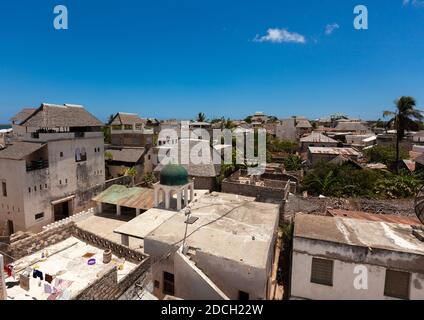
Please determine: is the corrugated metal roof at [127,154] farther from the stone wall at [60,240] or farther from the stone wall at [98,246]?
the stone wall at [98,246]

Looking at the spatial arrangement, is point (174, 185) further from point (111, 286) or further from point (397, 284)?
point (397, 284)

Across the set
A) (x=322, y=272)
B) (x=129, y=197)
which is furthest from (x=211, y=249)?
(x=129, y=197)

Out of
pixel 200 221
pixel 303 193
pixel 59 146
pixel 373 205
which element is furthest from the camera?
pixel 303 193

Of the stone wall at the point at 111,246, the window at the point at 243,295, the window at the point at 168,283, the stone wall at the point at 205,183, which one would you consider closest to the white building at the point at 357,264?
the window at the point at 243,295

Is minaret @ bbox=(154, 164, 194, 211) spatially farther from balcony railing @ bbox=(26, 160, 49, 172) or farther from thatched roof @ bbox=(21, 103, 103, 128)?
thatched roof @ bbox=(21, 103, 103, 128)

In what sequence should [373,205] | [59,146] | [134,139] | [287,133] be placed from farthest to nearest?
1. [287,133]
2. [134,139]
3. [59,146]
4. [373,205]

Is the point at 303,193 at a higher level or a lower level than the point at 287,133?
lower
